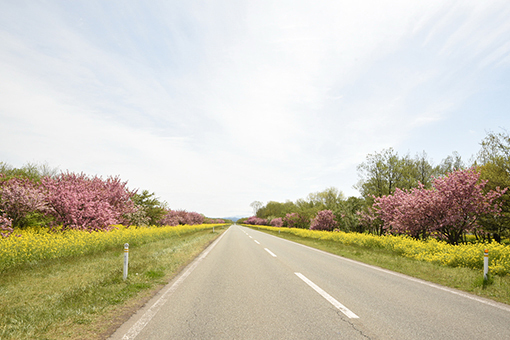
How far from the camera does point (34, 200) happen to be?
555 inches

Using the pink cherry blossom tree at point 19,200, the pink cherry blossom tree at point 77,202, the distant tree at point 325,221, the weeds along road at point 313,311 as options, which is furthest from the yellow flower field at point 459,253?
the distant tree at point 325,221

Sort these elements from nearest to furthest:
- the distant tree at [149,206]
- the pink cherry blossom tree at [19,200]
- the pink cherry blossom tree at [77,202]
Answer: the pink cherry blossom tree at [19,200], the pink cherry blossom tree at [77,202], the distant tree at [149,206]

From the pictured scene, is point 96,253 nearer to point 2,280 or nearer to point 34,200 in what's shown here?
point 34,200

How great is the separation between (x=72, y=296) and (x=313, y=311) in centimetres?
519

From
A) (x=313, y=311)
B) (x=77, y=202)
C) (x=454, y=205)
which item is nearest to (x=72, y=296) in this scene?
(x=313, y=311)

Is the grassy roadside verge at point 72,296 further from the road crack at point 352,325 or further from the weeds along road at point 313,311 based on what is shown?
the road crack at point 352,325

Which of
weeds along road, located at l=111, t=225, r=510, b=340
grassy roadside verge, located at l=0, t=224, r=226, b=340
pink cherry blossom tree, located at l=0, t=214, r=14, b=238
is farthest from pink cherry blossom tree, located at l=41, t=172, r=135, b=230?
weeds along road, located at l=111, t=225, r=510, b=340

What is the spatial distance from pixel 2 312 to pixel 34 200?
1157 cm

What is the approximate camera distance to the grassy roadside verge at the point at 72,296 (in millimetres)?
4094

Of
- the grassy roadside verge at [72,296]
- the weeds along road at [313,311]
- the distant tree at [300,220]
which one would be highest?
the distant tree at [300,220]

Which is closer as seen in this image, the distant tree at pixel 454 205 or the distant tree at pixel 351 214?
the distant tree at pixel 454 205

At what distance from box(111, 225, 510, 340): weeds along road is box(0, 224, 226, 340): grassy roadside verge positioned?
1.62ft

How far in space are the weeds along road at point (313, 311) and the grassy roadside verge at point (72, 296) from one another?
0.49 m

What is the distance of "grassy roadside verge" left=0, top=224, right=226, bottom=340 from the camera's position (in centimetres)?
409
